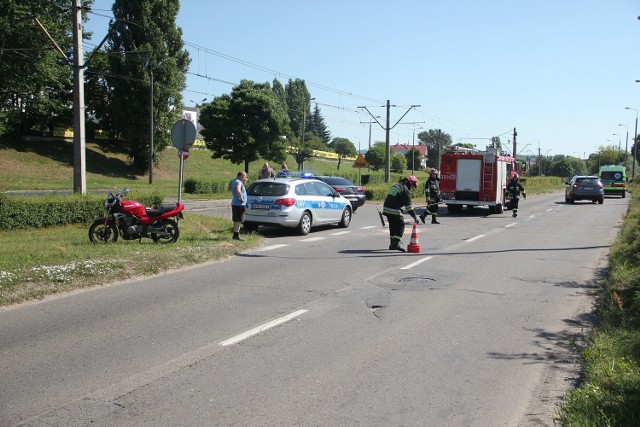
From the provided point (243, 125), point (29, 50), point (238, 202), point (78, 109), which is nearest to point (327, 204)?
point (238, 202)

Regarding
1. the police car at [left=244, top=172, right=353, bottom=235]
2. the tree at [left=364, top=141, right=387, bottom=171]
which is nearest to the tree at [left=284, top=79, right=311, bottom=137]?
the tree at [left=364, top=141, right=387, bottom=171]

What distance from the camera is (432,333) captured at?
6664 millimetres

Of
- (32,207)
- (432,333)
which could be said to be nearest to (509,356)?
(432,333)

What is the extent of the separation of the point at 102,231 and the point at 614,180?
4235 centimetres

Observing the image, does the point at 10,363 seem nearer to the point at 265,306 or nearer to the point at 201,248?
the point at 265,306

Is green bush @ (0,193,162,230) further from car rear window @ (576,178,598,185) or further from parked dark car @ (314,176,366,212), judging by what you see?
car rear window @ (576,178,598,185)

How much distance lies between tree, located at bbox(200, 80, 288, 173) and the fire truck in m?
27.2

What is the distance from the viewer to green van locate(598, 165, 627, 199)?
1798 inches

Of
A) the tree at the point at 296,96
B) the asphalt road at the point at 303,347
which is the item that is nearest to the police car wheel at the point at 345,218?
the asphalt road at the point at 303,347

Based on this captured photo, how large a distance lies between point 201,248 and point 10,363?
696cm

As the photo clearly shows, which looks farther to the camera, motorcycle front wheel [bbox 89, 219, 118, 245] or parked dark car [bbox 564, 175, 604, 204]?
parked dark car [bbox 564, 175, 604, 204]

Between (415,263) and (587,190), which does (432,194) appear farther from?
(587,190)

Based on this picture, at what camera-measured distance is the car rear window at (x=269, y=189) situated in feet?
53.2

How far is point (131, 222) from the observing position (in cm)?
1313
